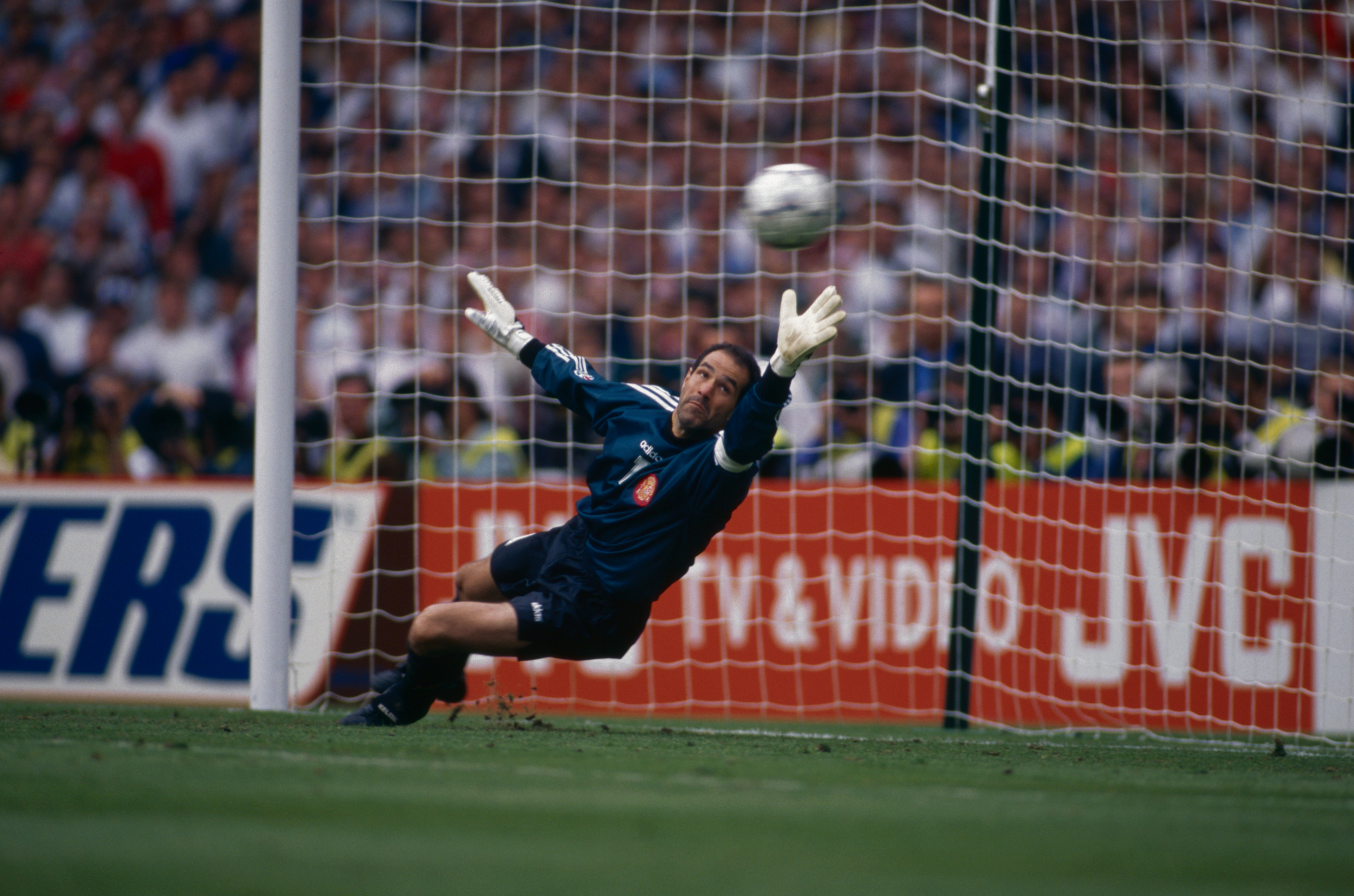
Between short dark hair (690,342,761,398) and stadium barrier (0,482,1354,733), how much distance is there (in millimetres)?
2676

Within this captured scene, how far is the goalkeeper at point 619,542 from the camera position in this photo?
5320 millimetres

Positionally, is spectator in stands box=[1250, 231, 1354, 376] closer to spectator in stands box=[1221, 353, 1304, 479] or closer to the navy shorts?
spectator in stands box=[1221, 353, 1304, 479]

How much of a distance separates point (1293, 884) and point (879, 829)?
2.95ft

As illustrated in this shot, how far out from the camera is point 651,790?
3.89 m

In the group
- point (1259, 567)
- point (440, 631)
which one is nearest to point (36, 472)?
point (440, 631)

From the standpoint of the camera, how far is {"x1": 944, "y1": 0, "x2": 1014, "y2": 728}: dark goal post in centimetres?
748

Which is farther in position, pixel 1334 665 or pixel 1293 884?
pixel 1334 665

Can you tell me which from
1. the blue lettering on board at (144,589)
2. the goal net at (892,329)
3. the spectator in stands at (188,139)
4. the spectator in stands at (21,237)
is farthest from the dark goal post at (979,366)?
the spectator in stands at (21,237)

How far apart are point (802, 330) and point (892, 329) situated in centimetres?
553

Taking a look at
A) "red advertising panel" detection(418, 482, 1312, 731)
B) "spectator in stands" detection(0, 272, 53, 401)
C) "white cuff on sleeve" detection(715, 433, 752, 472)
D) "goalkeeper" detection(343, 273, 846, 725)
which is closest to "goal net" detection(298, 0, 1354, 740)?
"red advertising panel" detection(418, 482, 1312, 731)

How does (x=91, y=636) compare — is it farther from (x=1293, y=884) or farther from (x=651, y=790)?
(x=1293, y=884)

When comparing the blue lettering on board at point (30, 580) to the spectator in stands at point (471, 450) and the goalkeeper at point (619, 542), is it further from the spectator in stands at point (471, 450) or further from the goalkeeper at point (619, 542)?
the goalkeeper at point (619, 542)

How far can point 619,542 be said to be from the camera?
5.49 meters

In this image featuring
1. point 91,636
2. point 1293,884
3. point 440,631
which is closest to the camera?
point 1293,884
